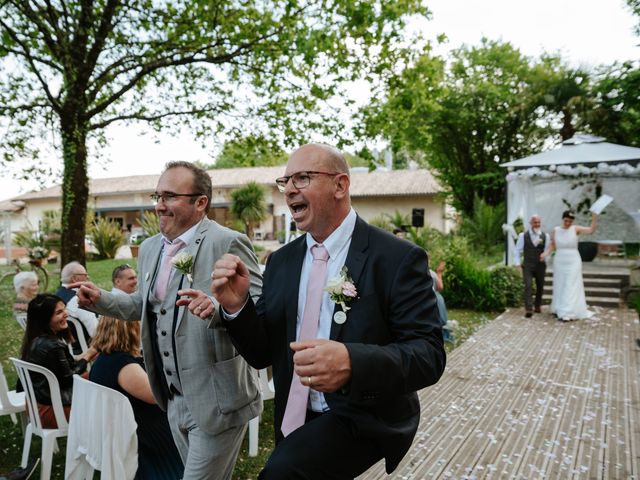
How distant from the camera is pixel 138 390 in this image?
10.3 ft

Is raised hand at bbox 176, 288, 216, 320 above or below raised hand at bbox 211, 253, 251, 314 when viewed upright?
below

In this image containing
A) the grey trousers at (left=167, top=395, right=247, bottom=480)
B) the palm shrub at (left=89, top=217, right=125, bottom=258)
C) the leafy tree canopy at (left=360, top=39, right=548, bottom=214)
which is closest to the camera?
the grey trousers at (left=167, top=395, right=247, bottom=480)

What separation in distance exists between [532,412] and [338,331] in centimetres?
428

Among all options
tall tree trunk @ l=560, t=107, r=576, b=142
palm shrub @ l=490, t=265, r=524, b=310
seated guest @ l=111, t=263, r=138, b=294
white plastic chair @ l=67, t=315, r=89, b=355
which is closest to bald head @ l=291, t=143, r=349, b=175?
seated guest @ l=111, t=263, r=138, b=294

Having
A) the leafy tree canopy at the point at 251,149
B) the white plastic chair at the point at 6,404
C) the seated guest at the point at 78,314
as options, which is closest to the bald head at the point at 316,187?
the white plastic chair at the point at 6,404

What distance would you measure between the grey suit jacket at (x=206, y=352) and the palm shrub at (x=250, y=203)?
26.4 m

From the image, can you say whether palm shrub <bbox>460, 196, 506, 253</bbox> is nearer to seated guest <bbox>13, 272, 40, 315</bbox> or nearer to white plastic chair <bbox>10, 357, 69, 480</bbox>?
seated guest <bbox>13, 272, 40, 315</bbox>

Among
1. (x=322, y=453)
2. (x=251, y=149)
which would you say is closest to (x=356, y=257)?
(x=322, y=453)

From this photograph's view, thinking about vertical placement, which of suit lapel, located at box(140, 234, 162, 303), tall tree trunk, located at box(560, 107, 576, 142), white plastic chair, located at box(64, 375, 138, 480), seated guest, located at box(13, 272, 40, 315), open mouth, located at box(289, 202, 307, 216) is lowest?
white plastic chair, located at box(64, 375, 138, 480)

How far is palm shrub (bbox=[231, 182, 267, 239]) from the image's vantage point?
95.0 ft

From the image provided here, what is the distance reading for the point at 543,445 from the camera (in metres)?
4.36

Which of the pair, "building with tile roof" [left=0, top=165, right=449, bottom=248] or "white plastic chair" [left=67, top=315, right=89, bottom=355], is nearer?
"white plastic chair" [left=67, top=315, right=89, bottom=355]

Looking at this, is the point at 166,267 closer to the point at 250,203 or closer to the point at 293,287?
the point at 293,287

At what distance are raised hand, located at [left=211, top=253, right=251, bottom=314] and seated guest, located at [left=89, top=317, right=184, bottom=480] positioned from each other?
1.54 meters
